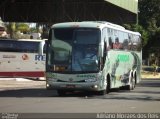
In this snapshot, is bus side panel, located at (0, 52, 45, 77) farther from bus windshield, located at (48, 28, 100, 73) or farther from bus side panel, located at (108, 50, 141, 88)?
bus windshield, located at (48, 28, 100, 73)

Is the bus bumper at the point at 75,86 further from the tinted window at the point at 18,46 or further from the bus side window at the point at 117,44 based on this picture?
the tinted window at the point at 18,46

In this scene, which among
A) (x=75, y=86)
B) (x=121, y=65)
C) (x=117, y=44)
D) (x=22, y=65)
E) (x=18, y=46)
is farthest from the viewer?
(x=22, y=65)

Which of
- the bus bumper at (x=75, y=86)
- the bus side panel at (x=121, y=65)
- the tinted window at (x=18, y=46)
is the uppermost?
the tinted window at (x=18, y=46)

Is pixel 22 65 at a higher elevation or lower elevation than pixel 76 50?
lower

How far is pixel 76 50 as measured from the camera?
2567cm

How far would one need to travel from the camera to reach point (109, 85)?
90.9ft

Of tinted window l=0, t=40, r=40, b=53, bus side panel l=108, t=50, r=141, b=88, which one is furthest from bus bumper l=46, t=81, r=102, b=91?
tinted window l=0, t=40, r=40, b=53

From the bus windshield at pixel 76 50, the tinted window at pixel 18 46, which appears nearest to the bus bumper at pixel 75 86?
the bus windshield at pixel 76 50

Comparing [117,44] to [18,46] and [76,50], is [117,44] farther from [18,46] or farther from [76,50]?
[18,46]

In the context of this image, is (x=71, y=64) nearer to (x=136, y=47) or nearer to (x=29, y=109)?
(x=29, y=109)

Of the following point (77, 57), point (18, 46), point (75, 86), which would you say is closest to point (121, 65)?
point (77, 57)

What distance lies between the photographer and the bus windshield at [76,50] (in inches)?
1008

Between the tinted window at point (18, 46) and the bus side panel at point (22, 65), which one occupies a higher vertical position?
the tinted window at point (18, 46)

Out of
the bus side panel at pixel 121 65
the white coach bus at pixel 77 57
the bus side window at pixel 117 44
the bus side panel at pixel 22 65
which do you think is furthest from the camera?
the bus side panel at pixel 22 65
